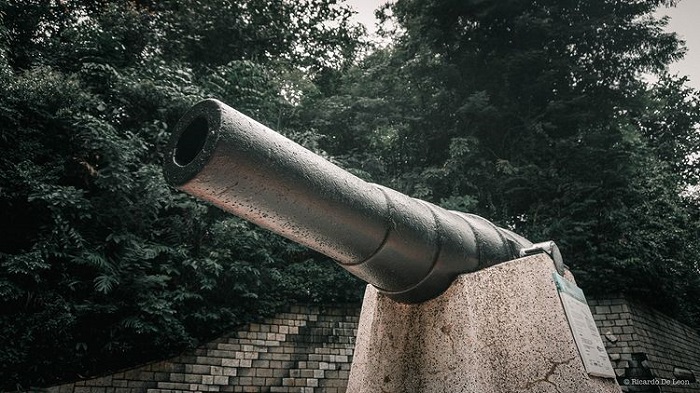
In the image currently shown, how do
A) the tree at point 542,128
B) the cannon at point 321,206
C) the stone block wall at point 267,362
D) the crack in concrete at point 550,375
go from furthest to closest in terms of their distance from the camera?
1. the tree at point 542,128
2. the stone block wall at point 267,362
3. the crack in concrete at point 550,375
4. the cannon at point 321,206

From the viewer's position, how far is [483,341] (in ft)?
7.01

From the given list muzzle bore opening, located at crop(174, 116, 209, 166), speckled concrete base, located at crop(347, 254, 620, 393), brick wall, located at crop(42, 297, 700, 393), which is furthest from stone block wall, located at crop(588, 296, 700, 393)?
muzzle bore opening, located at crop(174, 116, 209, 166)

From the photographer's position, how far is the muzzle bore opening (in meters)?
1.36

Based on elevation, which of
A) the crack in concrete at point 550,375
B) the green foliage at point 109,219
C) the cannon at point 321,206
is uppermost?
the green foliage at point 109,219

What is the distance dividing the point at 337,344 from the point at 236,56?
7018mm

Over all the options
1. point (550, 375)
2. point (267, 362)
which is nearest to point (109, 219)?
point (267, 362)

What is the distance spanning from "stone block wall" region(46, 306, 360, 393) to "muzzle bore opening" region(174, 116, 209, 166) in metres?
5.29

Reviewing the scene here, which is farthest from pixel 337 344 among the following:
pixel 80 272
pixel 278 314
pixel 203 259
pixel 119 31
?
pixel 119 31

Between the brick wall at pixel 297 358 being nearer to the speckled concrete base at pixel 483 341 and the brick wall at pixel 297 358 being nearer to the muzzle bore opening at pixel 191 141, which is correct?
the speckled concrete base at pixel 483 341

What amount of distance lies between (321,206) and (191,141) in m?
0.50

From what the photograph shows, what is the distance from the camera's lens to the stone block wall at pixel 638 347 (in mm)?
7484

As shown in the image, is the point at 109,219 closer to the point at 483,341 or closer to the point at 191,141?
the point at 191,141

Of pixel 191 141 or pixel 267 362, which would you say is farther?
pixel 267 362

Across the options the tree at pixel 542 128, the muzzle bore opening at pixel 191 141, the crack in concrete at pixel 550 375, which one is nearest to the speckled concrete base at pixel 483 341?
the crack in concrete at pixel 550 375
